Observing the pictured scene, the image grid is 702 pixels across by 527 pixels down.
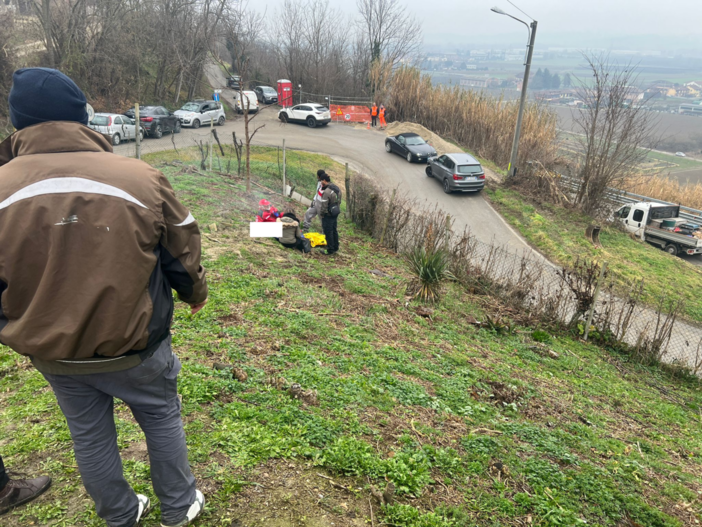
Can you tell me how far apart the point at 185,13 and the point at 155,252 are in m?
36.1

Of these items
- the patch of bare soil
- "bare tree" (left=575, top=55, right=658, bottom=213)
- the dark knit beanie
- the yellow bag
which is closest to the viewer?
the dark knit beanie

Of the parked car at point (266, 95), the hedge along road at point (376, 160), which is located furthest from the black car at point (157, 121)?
the parked car at point (266, 95)

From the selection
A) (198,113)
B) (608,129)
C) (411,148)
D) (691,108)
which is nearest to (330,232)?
(608,129)

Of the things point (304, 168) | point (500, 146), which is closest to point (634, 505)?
point (304, 168)

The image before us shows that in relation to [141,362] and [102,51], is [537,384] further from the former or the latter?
[102,51]

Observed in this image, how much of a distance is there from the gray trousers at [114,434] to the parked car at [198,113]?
27.7m

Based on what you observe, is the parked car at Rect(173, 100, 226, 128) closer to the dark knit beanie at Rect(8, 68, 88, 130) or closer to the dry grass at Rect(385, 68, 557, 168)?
the dry grass at Rect(385, 68, 557, 168)

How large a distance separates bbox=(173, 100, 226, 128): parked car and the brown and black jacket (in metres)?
27.6

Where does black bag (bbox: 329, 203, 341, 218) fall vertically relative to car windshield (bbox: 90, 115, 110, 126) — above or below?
below

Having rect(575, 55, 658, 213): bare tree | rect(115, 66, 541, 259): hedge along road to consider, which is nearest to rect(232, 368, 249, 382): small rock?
rect(115, 66, 541, 259): hedge along road

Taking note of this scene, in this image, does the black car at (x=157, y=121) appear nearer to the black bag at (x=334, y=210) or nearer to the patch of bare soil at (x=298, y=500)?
the black bag at (x=334, y=210)

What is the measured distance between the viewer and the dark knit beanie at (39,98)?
2092 millimetres

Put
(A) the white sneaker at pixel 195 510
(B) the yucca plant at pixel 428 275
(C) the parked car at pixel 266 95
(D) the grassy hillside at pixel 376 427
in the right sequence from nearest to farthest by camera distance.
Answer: (A) the white sneaker at pixel 195 510 < (D) the grassy hillside at pixel 376 427 < (B) the yucca plant at pixel 428 275 < (C) the parked car at pixel 266 95

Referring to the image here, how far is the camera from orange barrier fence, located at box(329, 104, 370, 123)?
1368 inches
